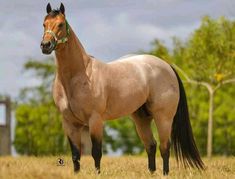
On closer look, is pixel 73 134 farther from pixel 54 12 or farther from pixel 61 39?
pixel 54 12

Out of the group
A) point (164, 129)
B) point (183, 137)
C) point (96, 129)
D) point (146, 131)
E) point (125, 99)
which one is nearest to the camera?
point (96, 129)

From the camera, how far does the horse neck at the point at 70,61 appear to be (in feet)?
25.2

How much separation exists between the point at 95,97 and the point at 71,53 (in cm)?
72

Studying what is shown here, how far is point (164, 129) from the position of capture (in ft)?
28.8

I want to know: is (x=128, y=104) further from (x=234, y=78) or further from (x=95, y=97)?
(x=234, y=78)

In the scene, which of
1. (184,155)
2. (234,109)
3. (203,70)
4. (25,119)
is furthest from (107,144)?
(184,155)

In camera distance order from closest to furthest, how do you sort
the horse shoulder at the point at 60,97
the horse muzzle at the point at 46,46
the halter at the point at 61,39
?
the horse muzzle at the point at 46,46, the halter at the point at 61,39, the horse shoulder at the point at 60,97

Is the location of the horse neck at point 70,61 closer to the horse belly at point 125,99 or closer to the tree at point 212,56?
the horse belly at point 125,99

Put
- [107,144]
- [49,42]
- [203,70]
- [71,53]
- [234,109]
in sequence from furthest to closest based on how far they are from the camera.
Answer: [107,144] < [234,109] < [203,70] < [71,53] < [49,42]

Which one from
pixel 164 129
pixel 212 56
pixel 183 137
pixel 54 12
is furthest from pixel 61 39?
pixel 212 56

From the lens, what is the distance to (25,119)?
37.5 meters

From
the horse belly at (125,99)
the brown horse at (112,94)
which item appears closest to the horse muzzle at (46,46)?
the brown horse at (112,94)

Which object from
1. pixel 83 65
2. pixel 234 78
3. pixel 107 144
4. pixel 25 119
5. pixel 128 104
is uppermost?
pixel 83 65

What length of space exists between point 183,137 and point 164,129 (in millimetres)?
662
